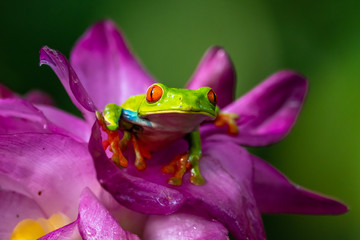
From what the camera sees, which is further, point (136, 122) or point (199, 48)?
point (199, 48)

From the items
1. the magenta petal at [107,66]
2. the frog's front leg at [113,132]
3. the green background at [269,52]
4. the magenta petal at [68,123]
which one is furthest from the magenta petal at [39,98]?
the green background at [269,52]

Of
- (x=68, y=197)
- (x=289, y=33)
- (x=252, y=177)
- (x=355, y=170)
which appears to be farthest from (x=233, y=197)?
(x=289, y=33)

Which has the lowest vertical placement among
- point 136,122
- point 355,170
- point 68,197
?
point 355,170

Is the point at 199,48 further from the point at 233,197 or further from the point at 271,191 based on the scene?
the point at 233,197

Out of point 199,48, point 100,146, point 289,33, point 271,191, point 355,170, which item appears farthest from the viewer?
point 199,48

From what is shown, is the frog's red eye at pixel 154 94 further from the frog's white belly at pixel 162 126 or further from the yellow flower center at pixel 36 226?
the yellow flower center at pixel 36 226

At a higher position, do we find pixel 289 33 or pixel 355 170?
pixel 289 33
